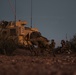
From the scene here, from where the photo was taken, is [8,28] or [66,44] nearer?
[66,44]

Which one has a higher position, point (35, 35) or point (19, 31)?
point (19, 31)

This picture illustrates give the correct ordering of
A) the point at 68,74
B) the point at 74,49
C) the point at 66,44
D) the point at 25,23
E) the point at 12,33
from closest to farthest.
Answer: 1. the point at 68,74
2. the point at 66,44
3. the point at 74,49
4. the point at 12,33
5. the point at 25,23

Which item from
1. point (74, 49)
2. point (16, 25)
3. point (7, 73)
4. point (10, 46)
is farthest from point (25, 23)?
point (7, 73)

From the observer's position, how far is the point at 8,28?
94.7 feet

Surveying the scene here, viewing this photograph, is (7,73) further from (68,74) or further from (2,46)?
(2,46)

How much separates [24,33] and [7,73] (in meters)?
29.0

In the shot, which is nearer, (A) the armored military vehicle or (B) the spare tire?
(A) the armored military vehicle

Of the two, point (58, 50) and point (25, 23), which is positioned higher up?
point (25, 23)

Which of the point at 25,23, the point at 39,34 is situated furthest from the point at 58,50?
the point at 25,23

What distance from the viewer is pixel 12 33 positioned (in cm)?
2847

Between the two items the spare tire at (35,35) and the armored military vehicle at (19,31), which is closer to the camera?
the armored military vehicle at (19,31)

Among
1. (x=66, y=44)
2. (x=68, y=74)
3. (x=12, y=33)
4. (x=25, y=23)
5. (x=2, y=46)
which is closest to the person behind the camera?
(x=68, y=74)

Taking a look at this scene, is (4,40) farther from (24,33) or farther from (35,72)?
(35,72)

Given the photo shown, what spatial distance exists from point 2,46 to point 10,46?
599mm
